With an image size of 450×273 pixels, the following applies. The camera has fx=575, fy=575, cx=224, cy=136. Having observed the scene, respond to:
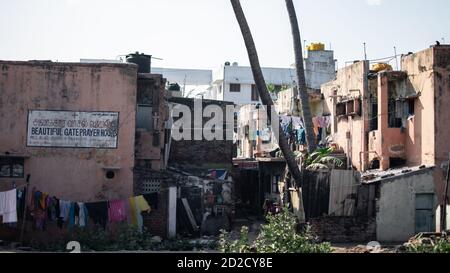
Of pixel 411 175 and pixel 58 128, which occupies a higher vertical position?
pixel 58 128

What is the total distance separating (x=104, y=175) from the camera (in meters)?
21.7

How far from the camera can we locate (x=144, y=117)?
74.8ft

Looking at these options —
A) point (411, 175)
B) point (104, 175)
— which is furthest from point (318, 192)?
point (104, 175)

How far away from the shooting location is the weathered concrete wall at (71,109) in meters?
21.6

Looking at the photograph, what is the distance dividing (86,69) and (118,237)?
6481mm

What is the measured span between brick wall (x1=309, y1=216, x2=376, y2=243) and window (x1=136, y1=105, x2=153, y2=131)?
735cm

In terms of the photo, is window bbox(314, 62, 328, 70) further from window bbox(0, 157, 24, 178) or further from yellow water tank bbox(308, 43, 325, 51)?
window bbox(0, 157, 24, 178)

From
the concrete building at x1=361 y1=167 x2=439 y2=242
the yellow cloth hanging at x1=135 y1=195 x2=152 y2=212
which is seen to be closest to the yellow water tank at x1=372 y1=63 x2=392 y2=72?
the concrete building at x1=361 y1=167 x2=439 y2=242

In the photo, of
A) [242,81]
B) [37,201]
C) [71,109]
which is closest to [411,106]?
[71,109]

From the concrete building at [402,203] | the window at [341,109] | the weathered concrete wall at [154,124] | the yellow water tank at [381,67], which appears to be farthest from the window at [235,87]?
the concrete building at [402,203]

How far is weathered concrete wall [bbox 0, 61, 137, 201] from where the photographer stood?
850 inches
